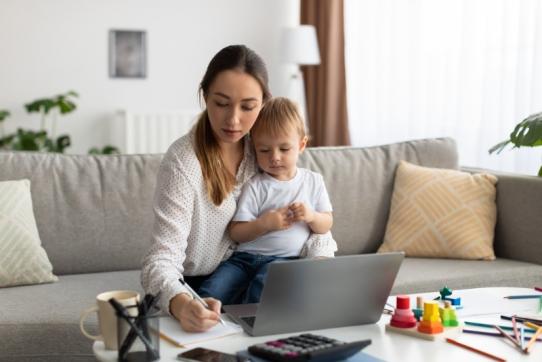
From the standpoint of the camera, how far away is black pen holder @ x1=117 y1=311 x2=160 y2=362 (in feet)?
4.38

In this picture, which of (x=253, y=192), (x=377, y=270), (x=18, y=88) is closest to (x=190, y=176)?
(x=253, y=192)

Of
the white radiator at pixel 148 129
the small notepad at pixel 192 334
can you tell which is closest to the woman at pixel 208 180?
the small notepad at pixel 192 334

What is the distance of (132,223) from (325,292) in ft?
4.29

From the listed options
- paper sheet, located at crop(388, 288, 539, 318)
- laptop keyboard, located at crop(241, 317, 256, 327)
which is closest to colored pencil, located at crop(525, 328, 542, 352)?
paper sheet, located at crop(388, 288, 539, 318)

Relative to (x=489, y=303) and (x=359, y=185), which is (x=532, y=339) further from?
(x=359, y=185)

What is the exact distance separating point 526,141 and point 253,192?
1.14m

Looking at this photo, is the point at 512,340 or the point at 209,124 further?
the point at 209,124

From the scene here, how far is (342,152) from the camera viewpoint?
122 inches

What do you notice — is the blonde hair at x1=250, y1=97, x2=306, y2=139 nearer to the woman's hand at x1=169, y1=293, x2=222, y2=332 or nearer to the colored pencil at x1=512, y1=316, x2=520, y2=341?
the woman's hand at x1=169, y1=293, x2=222, y2=332

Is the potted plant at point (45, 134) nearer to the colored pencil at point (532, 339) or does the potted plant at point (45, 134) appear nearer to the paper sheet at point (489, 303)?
the paper sheet at point (489, 303)

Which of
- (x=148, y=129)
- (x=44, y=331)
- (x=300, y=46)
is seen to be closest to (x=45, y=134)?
(x=148, y=129)

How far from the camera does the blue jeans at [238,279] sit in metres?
1.97

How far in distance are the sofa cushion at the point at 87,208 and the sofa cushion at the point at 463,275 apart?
878mm

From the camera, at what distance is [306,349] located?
131 centimetres
